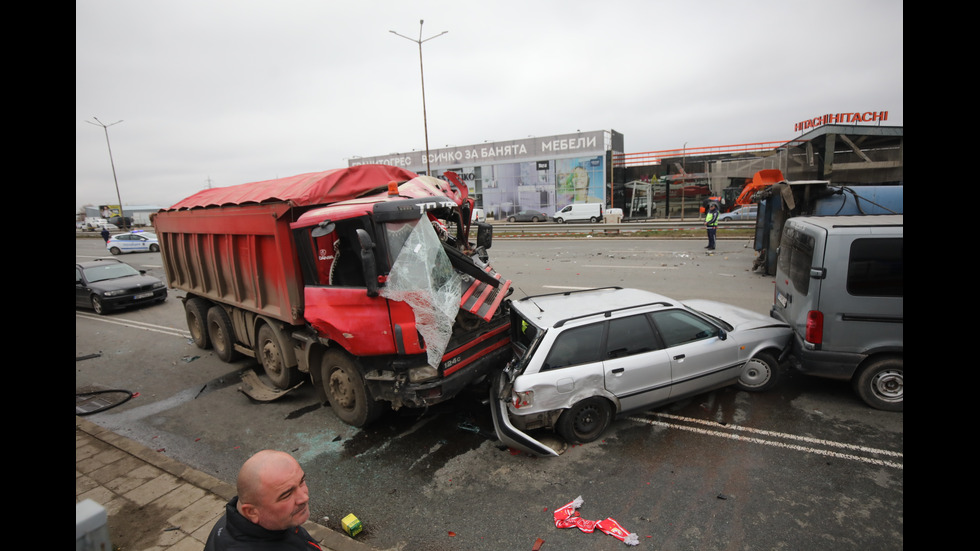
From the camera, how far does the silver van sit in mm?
4809

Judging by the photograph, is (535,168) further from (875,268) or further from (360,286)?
(360,286)

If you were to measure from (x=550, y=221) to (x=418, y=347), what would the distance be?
3592 cm

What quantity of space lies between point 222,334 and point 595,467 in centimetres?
704

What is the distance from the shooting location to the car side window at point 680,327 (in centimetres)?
511

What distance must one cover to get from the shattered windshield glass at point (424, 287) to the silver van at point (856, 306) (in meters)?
4.10

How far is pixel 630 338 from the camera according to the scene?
498 centimetres

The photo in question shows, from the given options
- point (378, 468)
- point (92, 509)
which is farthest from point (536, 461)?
point (92, 509)

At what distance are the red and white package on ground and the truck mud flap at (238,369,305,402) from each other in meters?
4.54

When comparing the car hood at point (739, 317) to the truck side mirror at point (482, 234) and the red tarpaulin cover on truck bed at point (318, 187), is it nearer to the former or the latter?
the truck side mirror at point (482, 234)

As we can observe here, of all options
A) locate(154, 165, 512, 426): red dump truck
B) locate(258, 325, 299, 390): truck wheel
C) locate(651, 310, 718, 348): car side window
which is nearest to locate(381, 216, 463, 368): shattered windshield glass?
locate(154, 165, 512, 426): red dump truck

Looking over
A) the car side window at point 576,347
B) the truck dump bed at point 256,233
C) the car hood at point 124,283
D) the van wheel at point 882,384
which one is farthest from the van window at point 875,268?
the car hood at point 124,283

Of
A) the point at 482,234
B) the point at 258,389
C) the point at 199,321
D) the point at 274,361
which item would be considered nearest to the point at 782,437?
the point at 482,234

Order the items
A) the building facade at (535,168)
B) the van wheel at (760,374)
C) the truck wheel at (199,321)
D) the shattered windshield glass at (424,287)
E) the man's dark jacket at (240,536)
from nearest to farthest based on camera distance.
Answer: the man's dark jacket at (240,536) < the shattered windshield glass at (424,287) < the van wheel at (760,374) < the truck wheel at (199,321) < the building facade at (535,168)
